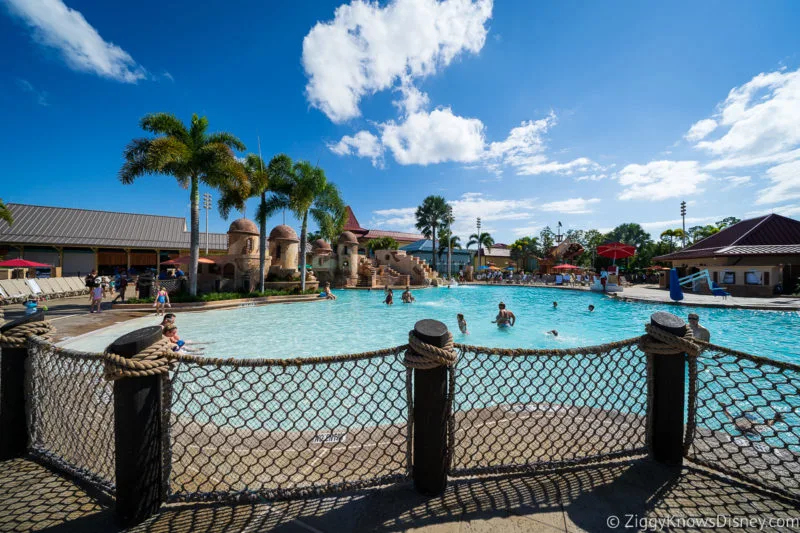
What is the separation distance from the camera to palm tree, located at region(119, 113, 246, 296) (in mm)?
14617

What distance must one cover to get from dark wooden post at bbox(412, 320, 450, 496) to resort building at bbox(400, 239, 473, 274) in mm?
47987

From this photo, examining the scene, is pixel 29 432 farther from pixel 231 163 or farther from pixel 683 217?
pixel 683 217

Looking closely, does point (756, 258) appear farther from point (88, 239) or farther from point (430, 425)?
point (88, 239)

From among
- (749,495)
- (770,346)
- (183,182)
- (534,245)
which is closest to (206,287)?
(183,182)

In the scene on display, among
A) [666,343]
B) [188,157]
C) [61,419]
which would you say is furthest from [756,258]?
[188,157]

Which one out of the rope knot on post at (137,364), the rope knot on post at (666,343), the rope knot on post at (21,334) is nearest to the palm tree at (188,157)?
the rope knot on post at (21,334)

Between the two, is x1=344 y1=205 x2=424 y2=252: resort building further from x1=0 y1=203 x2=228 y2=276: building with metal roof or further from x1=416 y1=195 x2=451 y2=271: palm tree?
x1=0 y1=203 x2=228 y2=276: building with metal roof

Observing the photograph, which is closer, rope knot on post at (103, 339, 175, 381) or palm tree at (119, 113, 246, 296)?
rope knot on post at (103, 339, 175, 381)

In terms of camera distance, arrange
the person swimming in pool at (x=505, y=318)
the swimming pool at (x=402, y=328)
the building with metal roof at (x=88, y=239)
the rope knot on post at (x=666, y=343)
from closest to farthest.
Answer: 1. the rope knot on post at (x=666, y=343)
2. the swimming pool at (x=402, y=328)
3. the person swimming in pool at (x=505, y=318)
4. the building with metal roof at (x=88, y=239)

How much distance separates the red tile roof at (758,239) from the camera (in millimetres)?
20953

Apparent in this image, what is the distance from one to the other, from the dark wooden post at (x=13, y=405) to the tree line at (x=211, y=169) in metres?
14.3

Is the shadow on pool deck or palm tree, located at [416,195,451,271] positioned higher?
palm tree, located at [416,195,451,271]

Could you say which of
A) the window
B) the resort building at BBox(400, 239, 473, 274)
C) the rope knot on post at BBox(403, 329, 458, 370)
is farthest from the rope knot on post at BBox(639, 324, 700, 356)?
the resort building at BBox(400, 239, 473, 274)

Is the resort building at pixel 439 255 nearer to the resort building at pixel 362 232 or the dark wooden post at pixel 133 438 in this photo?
the resort building at pixel 362 232
